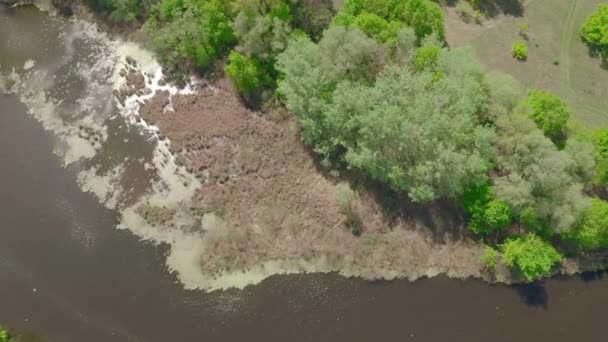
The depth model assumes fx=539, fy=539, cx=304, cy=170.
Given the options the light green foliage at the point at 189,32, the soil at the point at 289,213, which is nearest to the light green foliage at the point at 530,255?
the soil at the point at 289,213

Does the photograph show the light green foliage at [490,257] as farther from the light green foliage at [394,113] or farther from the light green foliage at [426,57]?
the light green foliage at [426,57]

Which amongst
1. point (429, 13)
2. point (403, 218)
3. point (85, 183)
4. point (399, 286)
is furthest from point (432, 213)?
point (85, 183)

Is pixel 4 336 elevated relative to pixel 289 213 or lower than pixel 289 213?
lower

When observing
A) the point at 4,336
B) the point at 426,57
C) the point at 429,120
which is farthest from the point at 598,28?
the point at 4,336

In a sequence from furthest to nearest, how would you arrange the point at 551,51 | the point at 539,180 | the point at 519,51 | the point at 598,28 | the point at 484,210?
the point at 551,51
the point at 519,51
the point at 598,28
the point at 484,210
the point at 539,180

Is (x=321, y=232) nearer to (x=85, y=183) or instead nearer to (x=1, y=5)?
(x=85, y=183)

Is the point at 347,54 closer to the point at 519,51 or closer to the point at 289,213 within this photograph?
the point at 289,213
